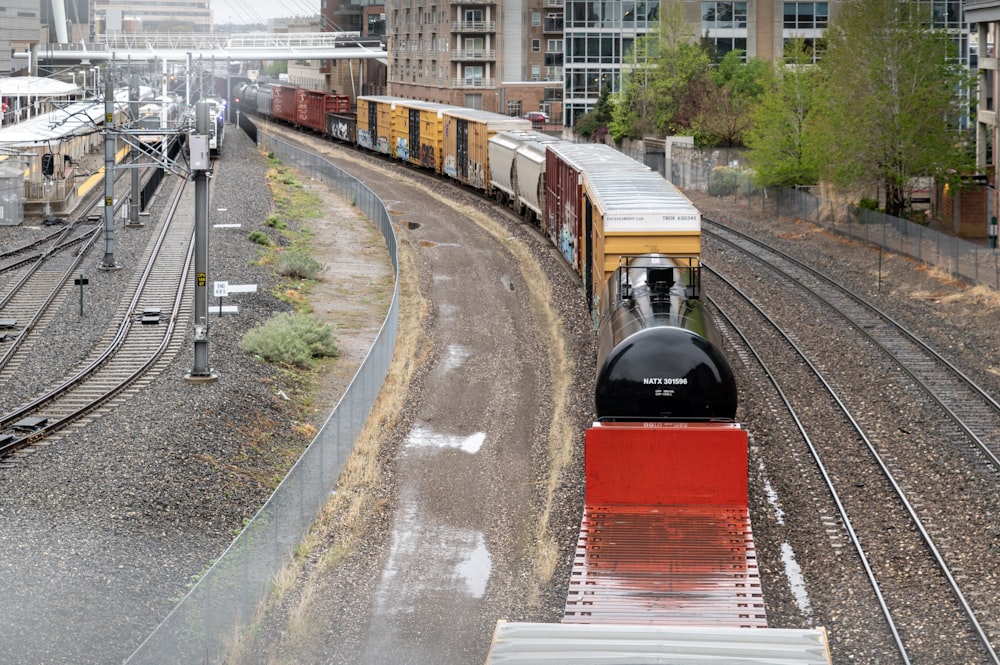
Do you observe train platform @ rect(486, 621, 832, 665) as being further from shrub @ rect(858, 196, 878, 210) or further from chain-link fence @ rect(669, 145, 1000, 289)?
shrub @ rect(858, 196, 878, 210)

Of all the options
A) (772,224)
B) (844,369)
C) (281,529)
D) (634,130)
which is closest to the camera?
(281,529)

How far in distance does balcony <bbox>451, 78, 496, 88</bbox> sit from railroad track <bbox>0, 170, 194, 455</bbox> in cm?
6839

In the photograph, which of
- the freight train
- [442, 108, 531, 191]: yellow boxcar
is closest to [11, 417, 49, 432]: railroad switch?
the freight train

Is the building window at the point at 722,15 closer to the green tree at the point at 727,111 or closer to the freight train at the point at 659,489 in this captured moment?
the green tree at the point at 727,111

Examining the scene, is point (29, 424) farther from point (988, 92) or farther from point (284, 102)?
point (284, 102)

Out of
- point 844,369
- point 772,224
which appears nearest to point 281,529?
point 844,369

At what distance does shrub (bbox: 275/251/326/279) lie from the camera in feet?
132

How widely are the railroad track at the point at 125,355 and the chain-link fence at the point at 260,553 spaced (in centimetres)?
477

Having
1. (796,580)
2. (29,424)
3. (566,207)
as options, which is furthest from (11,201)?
(796,580)

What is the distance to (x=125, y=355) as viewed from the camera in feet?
92.4

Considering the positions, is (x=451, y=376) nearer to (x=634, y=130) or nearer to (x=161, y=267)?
(x=161, y=267)

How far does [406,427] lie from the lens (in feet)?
80.3

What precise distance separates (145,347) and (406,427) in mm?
7857

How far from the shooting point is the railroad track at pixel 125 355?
22.4 metres
